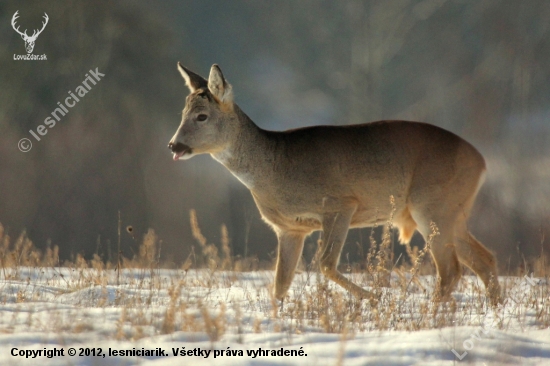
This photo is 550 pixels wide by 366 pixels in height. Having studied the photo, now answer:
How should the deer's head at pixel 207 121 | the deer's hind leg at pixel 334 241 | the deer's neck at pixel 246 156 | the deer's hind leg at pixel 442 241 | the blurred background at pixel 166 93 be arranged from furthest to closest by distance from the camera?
the blurred background at pixel 166 93
the deer's hind leg at pixel 442 241
the deer's neck at pixel 246 156
the deer's head at pixel 207 121
the deer's hind leg at pixel 334 241

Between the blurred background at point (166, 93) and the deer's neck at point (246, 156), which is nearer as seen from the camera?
the deer's neck at point (246, 156)

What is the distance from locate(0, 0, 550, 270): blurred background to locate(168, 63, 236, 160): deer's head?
13476 mm

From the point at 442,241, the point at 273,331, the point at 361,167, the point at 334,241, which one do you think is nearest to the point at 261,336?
the point at 273,331

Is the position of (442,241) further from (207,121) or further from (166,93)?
(166,93)

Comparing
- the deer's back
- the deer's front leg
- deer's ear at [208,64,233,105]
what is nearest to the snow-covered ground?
the deer's front leg

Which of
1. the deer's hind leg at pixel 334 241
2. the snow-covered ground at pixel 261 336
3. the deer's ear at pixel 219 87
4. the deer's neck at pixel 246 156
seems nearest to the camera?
the snow-covered ground at pixel 261 336

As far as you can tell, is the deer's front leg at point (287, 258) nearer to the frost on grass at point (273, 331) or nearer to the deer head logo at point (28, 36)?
the frost on grass at point (273, 331)

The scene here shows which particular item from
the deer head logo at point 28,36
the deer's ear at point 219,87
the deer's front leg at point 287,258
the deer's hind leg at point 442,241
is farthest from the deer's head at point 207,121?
the deer head logo at point 28,36

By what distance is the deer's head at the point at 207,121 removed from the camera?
849cm

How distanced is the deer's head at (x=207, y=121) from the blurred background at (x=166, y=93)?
13.5m

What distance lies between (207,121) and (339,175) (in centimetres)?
160

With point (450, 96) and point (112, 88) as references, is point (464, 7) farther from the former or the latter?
point (112, 88)

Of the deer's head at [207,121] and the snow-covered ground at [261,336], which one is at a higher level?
the deer's head at [207,121]

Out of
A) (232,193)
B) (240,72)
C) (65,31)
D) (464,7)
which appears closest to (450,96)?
(464,7)
